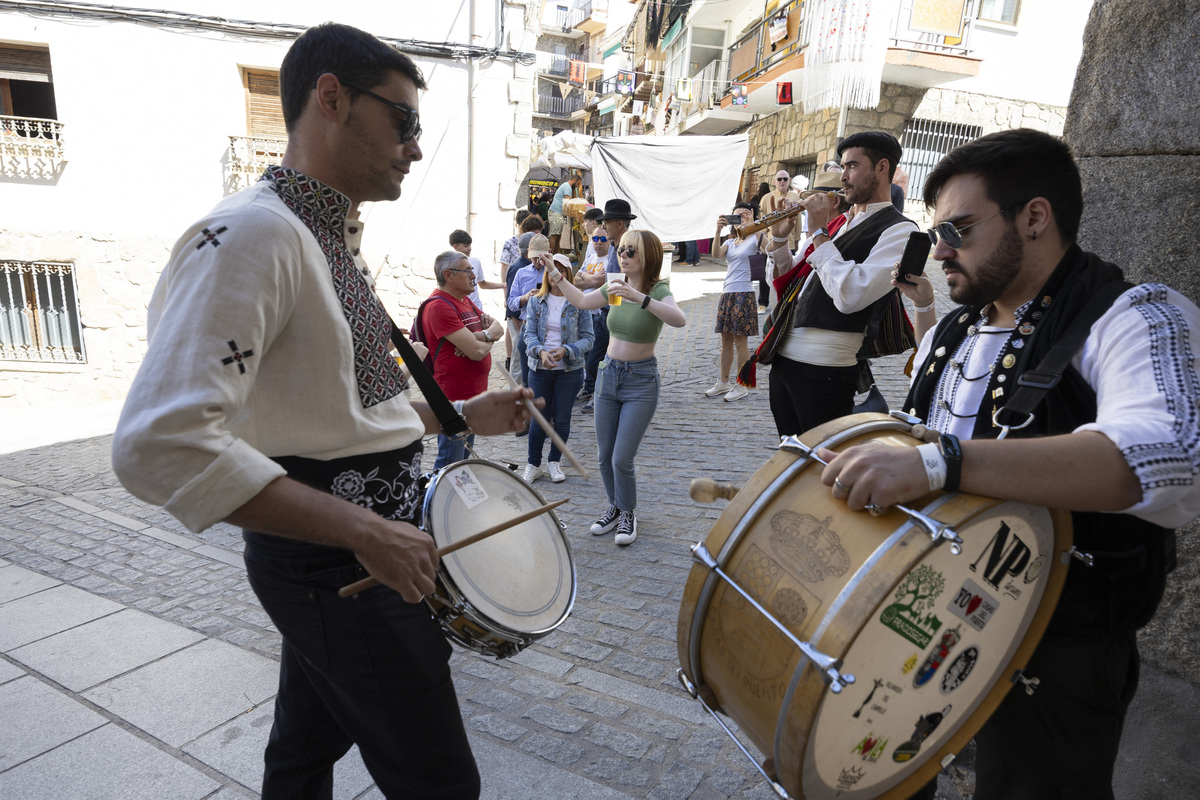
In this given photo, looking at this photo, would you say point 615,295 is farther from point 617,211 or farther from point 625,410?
point 617,211

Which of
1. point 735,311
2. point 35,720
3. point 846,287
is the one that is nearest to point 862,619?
point 846,287

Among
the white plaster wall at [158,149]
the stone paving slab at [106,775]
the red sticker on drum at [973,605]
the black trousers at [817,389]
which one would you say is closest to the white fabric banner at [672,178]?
the white plaster wall at [158,149]

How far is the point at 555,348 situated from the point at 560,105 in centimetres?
4769

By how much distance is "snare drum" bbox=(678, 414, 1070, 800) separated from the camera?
4.23ft

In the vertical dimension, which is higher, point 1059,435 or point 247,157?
point 247,157

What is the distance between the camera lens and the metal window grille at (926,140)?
49.5ft

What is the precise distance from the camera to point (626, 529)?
4.58 metres

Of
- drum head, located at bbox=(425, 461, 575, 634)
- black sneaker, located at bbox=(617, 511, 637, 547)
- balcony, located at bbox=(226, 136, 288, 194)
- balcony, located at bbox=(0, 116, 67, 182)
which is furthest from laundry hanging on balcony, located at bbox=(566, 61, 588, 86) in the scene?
drum head, located at bbox=(425, 461, 575, 634)

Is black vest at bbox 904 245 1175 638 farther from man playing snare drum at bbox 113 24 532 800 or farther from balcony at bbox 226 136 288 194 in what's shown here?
balcony at bbox 226 136 288 194

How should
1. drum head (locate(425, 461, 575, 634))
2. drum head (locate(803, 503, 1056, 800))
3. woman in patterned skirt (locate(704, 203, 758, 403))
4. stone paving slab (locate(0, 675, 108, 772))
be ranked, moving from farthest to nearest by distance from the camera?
woman in patterned skirt (locate(704, 203, 758, 403)) < stone paving slab (locate(0, 675, 108, 772)) < drum head (locate(425, 461, 575, 634)) < drum head (locate(803, 503, 1056, 800))

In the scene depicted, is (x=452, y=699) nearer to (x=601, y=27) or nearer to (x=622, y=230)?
(x=622, y=230)

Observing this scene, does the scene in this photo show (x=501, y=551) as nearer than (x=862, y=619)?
No

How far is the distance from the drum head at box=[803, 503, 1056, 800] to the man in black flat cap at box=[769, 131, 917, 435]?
6.75 ft

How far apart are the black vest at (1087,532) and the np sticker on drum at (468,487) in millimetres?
1342
